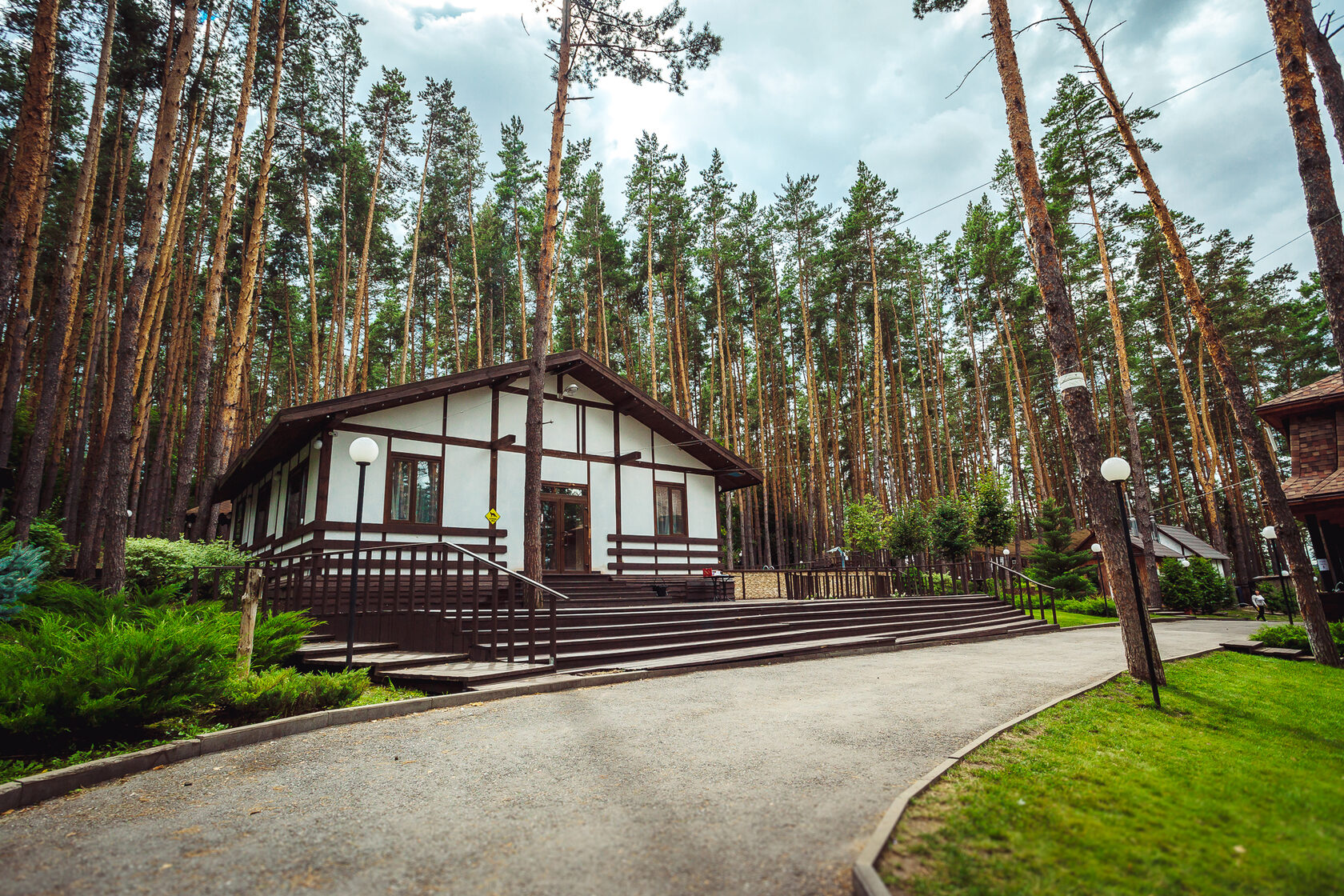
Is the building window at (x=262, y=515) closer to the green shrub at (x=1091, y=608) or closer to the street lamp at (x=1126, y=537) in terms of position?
the street lamp at (x=1126, y=537)

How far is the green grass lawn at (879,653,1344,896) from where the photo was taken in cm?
229

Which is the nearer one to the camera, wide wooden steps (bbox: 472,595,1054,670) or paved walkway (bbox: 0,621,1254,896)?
paved walkway (bbox: 0,621,1254,896)

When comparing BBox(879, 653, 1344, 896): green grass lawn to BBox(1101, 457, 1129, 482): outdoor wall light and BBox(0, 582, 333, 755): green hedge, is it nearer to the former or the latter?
BBox(1101, 457, 1129, 482): outdoor wall light

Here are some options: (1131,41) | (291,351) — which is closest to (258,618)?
(1131,41)

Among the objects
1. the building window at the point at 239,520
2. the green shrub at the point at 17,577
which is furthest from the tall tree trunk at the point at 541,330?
the building window at the point at 239,520

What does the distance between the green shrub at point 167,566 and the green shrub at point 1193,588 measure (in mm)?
28142

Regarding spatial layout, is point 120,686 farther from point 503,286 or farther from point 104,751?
point 503,286

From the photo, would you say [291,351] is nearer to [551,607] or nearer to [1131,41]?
[551,607]

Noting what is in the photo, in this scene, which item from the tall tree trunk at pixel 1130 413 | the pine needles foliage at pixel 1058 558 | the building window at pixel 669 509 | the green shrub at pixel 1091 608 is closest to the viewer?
the building window at pixel 669 509

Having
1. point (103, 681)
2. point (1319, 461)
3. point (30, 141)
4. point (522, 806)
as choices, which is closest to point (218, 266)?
point (30, 141)

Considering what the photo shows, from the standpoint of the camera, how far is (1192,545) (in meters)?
32.6

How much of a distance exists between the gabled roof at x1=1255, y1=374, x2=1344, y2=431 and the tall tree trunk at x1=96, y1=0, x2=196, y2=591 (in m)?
19.5

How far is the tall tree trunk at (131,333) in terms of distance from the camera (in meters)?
7.86

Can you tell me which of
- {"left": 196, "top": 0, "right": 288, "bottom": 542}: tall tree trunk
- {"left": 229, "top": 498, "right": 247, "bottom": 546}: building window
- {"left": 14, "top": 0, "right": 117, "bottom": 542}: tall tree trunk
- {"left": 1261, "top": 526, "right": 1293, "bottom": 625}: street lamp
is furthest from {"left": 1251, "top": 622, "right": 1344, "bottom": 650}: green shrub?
{"left": 229, "top": 498, "right": 247, "bottom": 546}: building window
